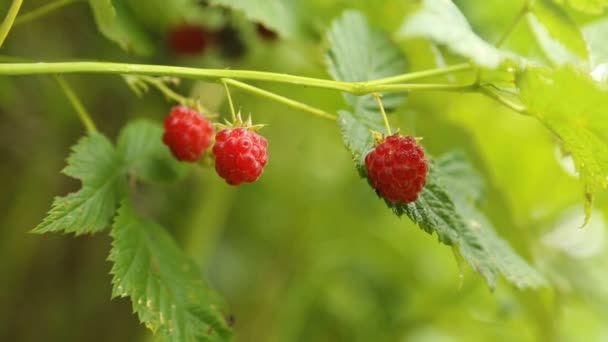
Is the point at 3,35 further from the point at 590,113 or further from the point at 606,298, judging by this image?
the point at 606,298

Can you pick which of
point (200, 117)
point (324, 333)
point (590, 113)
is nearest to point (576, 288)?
point (324, 333)

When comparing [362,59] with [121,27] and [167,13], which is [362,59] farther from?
[167,13]

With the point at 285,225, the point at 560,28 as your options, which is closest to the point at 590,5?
the point at 560,28

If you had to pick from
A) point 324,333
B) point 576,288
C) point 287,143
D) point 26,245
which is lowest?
point 26,245

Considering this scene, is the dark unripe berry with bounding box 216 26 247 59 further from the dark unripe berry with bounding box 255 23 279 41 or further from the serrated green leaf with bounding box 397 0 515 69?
the serrated green leaf with bounding box 397 0 515 69

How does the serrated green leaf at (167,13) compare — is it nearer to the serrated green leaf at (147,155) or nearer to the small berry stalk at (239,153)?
the serrated green leaf at (147,155)
